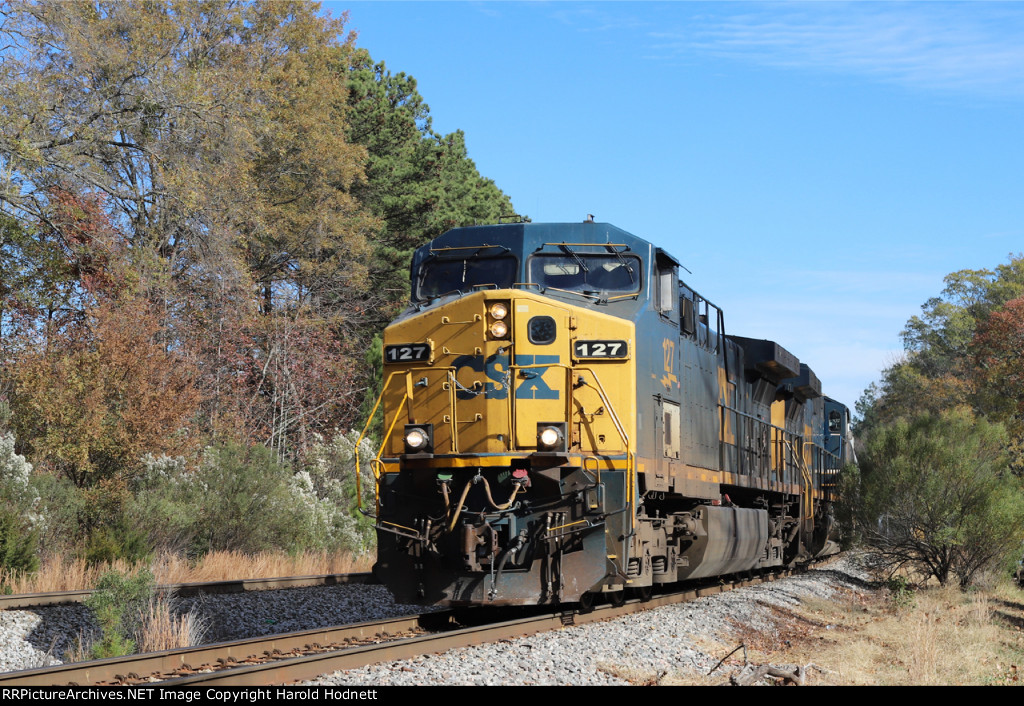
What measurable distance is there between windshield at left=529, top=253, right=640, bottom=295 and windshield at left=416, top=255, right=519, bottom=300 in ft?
0.99

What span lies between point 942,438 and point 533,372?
11.7 metres

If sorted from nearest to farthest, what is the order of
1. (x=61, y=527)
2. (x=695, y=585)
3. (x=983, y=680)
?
(x=983, y=680) → (x=61, y=527) → (x=695, y=585)

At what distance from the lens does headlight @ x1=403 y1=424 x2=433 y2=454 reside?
10220 millimetres

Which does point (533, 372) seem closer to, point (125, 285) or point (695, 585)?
point (695, 585)

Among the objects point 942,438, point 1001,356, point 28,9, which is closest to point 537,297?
point 942,438

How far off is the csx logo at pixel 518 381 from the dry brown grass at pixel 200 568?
5.13 meters

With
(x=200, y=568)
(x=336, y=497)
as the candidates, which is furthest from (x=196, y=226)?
(x=200, y=568)

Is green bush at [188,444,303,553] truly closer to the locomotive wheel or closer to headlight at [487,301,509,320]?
the locomotive wheel

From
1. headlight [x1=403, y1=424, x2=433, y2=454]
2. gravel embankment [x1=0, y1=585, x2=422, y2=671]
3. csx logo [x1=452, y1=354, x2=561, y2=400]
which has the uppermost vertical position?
csx logo [x1=452, y1=354, x2=561, y2=400]

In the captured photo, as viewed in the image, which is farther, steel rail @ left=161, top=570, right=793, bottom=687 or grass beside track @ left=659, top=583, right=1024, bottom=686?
grass beside track @ left=659, top=583, right=1024, bottom=686

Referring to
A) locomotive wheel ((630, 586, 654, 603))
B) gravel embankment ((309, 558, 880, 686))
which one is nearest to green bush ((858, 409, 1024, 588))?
locomotive wheel ((630, 586, 654, 603))

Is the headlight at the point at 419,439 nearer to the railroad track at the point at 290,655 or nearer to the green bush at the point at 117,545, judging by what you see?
the railroad track at the point at 290,655

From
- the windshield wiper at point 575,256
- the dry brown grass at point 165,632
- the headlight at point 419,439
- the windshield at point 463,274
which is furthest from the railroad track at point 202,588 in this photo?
the windshield wiper at point 575,256

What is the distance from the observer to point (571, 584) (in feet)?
32.1
